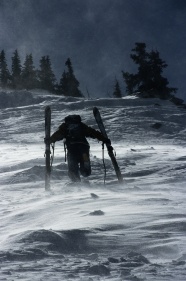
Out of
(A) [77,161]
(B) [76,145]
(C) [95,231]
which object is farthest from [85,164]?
(C) [95,231]

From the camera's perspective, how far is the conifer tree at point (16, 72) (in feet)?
231

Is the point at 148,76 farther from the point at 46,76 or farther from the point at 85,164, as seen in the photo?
the point at 85,164

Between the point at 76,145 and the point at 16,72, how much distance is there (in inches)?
2632

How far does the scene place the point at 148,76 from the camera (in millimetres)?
48031

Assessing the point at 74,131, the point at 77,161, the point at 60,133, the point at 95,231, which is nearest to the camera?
the point at 95,231

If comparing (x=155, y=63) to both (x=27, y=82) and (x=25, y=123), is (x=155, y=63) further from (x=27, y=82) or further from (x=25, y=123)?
(x=27, y=82)

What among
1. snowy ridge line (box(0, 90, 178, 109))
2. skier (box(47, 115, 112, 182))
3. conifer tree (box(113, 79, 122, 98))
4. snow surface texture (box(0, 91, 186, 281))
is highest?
conifer tree (box(113, 79, 122, 98))

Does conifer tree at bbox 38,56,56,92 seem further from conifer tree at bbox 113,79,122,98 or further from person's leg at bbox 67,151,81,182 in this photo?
person's leg at bbox 67,151,81,182

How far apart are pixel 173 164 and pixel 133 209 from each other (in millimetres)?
5087

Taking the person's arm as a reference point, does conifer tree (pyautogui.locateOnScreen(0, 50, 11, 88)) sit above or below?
above

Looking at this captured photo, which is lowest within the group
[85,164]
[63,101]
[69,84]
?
[85,164]

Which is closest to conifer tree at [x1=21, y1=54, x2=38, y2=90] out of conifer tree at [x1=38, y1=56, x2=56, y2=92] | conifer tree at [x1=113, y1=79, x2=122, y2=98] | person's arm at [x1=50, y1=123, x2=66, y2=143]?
conifer tree at [x1=38, y1=56, x2=56, y2=92]

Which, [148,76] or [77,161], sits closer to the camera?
[77,161]

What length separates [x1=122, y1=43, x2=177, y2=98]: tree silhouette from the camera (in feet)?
155
